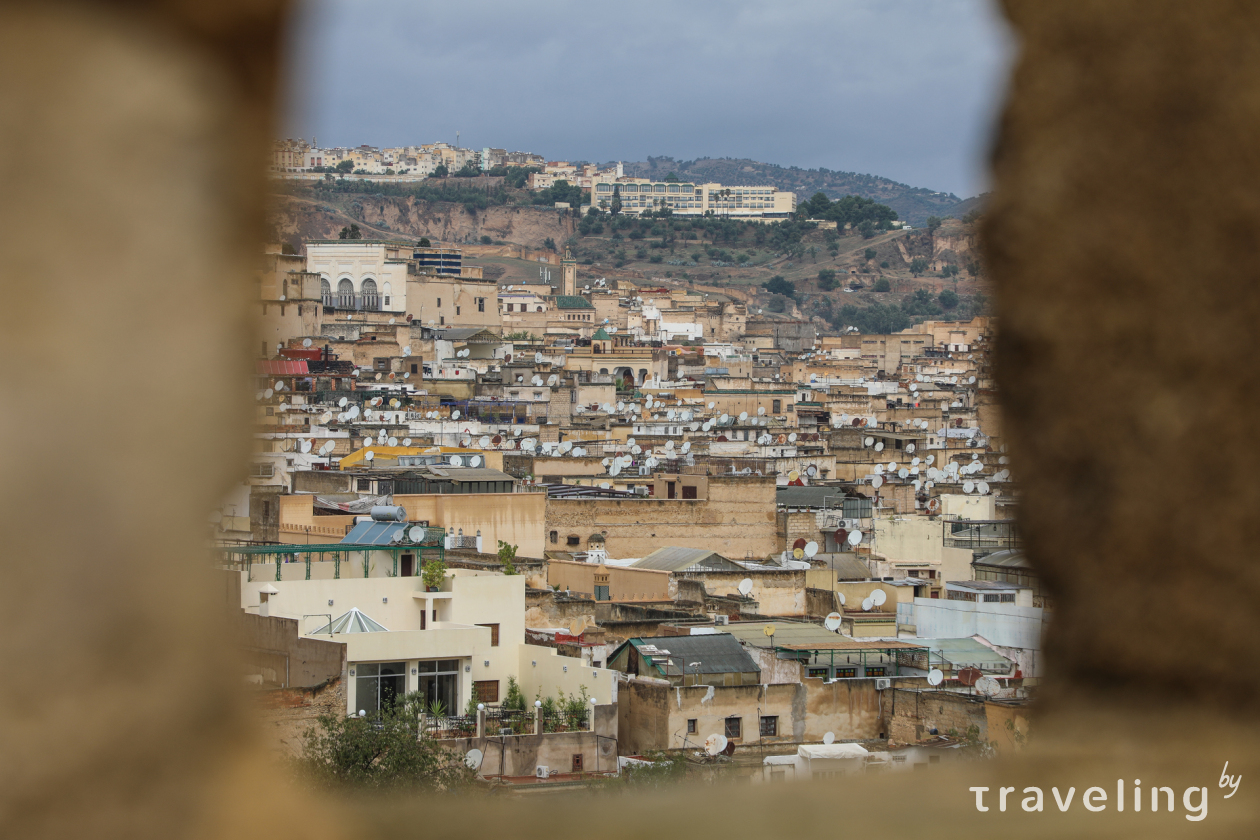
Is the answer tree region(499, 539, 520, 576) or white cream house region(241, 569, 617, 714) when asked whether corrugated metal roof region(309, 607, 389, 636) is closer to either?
white cream house region(241, 569, 617, 714)

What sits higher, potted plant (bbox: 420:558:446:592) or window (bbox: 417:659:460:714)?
potted plant (bbox: 420:558:446:592)

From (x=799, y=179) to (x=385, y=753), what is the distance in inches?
7365

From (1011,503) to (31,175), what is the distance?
2.51 feet

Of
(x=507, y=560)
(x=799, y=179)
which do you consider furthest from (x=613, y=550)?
(x=799, y=179)

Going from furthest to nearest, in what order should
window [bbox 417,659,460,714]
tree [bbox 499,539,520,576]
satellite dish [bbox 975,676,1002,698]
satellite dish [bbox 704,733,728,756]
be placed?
tree [bbox 499,539,520,576] < window [bbox 417,659,460,714] < satellite dish [bbox 704,733,728,756] < satellite dish [bbox 975,676,1002,698]

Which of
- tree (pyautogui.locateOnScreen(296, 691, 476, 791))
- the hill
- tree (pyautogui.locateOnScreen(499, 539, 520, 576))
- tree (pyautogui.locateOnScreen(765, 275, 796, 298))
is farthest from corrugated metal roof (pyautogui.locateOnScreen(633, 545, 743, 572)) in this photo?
the hill

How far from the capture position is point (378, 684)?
31.7 feet

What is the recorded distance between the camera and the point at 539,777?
9062 millimetres

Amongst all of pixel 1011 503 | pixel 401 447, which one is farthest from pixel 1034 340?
pixel 401 447

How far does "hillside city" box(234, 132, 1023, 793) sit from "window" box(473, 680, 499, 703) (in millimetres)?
59

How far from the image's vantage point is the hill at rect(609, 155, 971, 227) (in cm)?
17838

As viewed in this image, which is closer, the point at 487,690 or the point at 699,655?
the point at 487,690

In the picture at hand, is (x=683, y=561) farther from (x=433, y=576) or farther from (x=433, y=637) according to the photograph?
(x=433, y=637)

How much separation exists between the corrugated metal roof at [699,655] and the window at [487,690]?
Result: 103 centimetres
